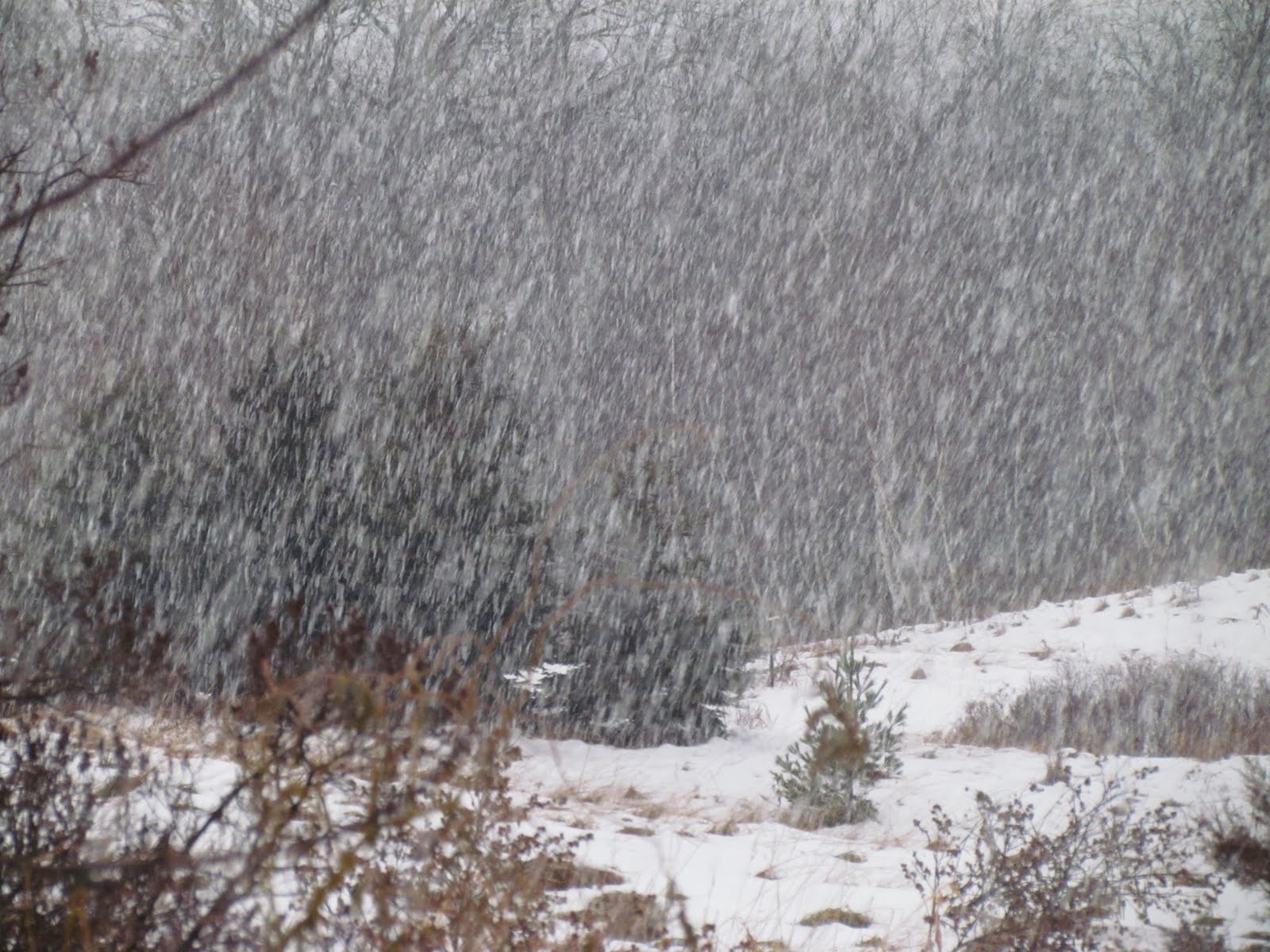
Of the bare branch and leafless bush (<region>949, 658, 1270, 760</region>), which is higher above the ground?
the bare branch

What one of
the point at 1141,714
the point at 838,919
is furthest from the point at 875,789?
the point at 838,919

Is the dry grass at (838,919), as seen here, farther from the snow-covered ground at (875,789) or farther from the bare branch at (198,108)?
the bare branch at (198,108)

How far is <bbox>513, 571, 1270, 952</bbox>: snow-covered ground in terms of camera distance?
3.90m

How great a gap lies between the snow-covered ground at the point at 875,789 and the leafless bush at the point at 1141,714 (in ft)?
1.56

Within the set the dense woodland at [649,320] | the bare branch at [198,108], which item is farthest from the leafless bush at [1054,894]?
the dense woodland at [649,320]

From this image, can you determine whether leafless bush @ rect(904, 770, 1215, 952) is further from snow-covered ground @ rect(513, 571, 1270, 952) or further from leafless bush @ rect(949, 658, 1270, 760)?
leafless bush @ rect(949, 658, 1270, 760)

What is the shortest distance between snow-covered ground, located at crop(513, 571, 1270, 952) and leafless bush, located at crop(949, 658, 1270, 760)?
475 mm

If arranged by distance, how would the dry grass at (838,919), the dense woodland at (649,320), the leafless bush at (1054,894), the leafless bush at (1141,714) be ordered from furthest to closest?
the dense woodland at (649,320)
the leafless bush at (1141,714)
the dry grass at (838,919)
the leafless bush at (1054,894)

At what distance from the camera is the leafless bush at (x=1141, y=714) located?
7.39 m

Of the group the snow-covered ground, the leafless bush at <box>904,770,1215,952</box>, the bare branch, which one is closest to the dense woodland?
the snow-covered ground

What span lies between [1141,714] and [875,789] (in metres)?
3.05

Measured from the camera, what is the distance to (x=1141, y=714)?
8.21 metres

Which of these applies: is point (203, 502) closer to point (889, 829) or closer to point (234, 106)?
point (889, 829)

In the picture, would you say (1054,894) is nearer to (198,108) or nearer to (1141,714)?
(198,108)
